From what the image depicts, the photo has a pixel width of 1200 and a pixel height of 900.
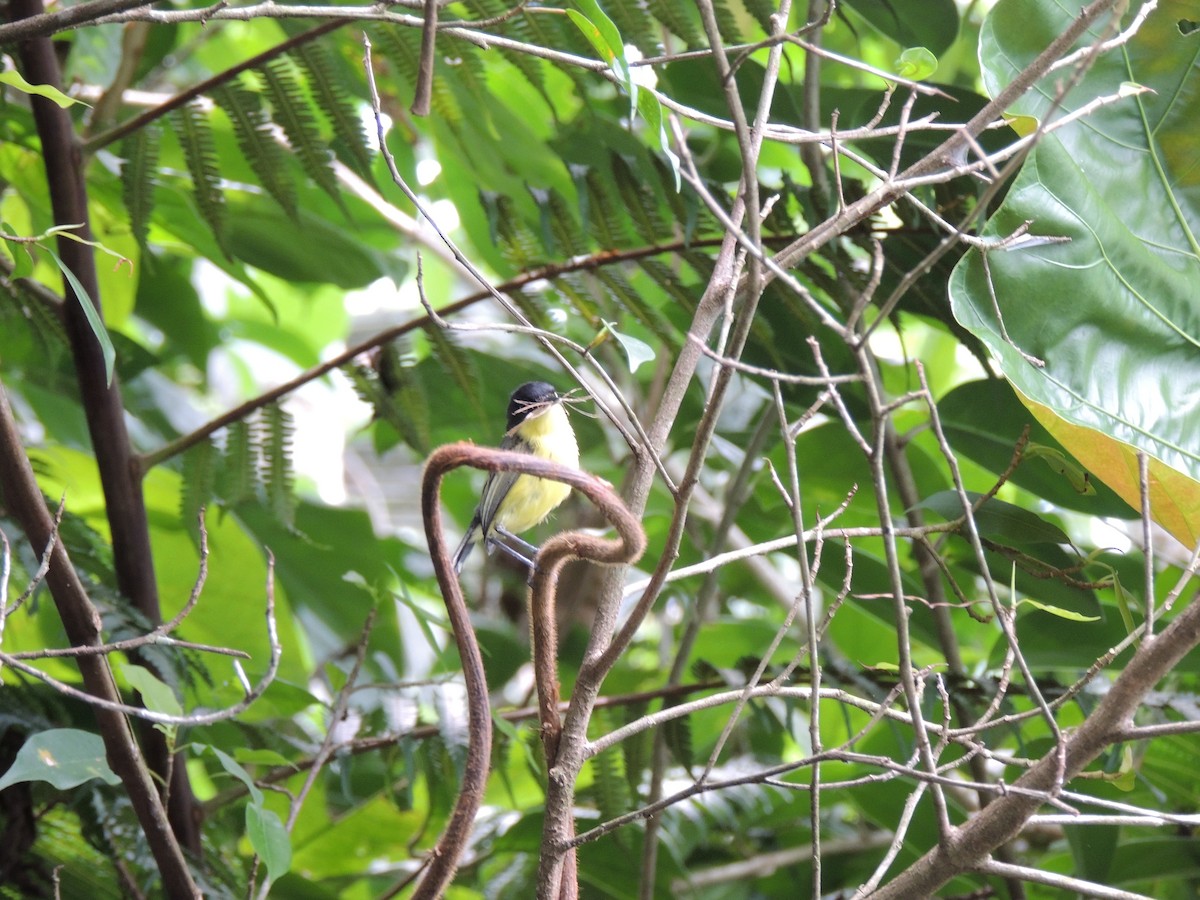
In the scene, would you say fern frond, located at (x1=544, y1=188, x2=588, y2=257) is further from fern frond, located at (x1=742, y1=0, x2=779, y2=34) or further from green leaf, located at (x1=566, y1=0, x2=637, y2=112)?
green leaf, located at (x1=566, y1=0, x2=637, y2=112)

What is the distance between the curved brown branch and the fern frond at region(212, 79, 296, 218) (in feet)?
3.60

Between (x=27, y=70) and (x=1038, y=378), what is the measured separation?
1.35m

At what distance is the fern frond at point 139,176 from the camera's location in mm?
1733

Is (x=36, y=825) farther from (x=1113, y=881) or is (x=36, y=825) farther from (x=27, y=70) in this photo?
(x=1113, y=881)

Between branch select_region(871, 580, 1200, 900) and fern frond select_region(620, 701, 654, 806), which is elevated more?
branch select_region(871, 580, 1200, 900)

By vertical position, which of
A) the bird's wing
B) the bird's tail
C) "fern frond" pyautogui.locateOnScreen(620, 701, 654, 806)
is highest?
the bird's wing

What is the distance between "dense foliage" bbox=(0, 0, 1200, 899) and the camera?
0.96 metres

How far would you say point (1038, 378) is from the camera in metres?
1.24

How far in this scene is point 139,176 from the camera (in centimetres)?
174

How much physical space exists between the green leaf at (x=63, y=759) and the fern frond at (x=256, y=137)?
971mm

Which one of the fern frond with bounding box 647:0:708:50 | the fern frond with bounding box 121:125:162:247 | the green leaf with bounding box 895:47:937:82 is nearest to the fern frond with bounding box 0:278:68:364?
the fern frond with bounding box 121:125:162:247

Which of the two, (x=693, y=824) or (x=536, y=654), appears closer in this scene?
(x=536, y=654)

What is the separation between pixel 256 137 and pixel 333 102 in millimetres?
131

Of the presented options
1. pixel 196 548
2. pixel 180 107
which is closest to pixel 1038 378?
pixel 180 107
